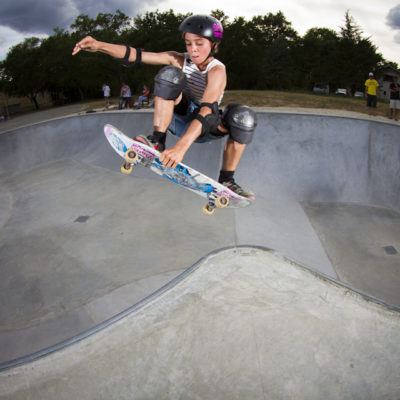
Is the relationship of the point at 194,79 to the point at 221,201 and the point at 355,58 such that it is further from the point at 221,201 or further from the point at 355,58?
the point at 355,58

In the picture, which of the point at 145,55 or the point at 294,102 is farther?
the point at 294,102

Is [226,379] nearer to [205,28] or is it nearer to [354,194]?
[205,28]

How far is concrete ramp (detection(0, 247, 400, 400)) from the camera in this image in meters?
2.81

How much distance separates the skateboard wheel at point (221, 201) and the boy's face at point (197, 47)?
67.4 inches

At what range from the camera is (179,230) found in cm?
618

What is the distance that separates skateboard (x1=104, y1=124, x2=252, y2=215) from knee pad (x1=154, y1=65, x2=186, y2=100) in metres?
0.63

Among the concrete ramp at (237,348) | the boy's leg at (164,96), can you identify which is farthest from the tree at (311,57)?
the concrete ramp at (237,348)

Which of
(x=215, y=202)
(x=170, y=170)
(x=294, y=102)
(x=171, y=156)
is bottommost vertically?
(x=215, y=202)

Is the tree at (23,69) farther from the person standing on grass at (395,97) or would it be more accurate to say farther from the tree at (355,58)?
the person standing on grass at (395,97)

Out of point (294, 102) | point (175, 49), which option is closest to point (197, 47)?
point (294, 102)

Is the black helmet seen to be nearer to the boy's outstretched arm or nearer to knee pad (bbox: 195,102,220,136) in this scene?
the boy's outstretched arm

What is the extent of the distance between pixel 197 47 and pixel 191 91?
20.5 inches

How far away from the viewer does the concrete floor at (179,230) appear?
153 inches

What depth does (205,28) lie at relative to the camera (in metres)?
3.63
